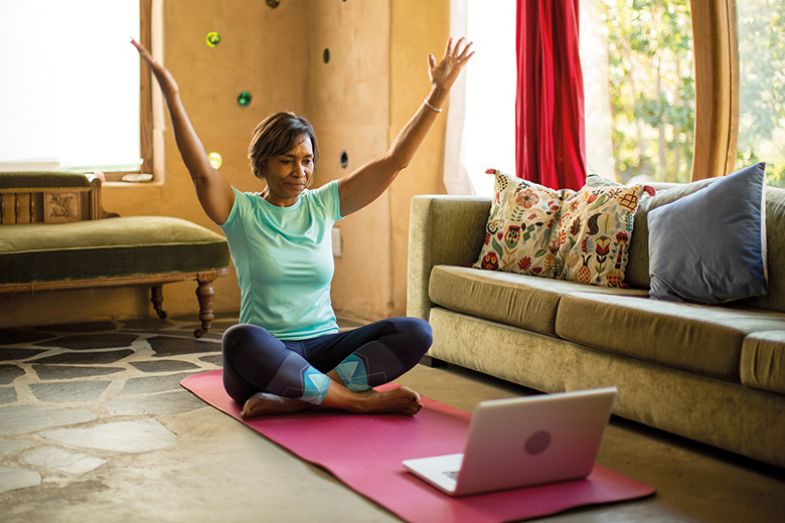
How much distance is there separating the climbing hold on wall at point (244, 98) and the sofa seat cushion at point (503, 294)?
6.69 feet

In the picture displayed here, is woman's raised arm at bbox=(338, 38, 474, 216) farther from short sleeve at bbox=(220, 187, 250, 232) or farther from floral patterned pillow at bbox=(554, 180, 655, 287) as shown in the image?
floral patterned pillow at bbox=(554, 180, 655, 287)

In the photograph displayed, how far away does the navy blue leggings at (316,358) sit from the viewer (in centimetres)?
279

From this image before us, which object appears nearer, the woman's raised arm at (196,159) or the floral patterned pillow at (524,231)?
the woman's raised arm at (196,159)

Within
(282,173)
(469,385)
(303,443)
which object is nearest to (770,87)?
(469,385)

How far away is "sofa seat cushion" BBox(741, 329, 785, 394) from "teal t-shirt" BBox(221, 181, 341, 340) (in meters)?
1.27

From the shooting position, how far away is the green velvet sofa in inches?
98.3

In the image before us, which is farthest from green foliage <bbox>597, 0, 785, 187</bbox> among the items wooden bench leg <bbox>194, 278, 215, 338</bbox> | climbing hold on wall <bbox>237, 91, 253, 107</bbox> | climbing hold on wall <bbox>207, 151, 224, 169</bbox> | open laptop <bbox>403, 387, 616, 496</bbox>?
climbing hold on wall <bbox>207, 151, 224, 169</bbox>

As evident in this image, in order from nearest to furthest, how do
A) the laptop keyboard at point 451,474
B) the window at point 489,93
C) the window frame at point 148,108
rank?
the laptop keyboard at point 451,474 < the window at point 489,93 < the window frame at point 148,108

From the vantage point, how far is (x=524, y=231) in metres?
3.75

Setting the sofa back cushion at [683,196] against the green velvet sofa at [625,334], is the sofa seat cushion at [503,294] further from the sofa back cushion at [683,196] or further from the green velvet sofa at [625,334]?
the sofa back cushion at [683,196]

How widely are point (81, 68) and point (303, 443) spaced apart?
10.3 feet

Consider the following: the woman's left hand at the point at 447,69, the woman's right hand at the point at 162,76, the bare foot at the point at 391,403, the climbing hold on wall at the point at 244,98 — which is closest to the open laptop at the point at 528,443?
the bare foot at the point at 391,403

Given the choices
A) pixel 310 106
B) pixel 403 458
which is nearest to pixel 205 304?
pixel 310 106

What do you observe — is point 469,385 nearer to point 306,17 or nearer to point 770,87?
point 770,87
